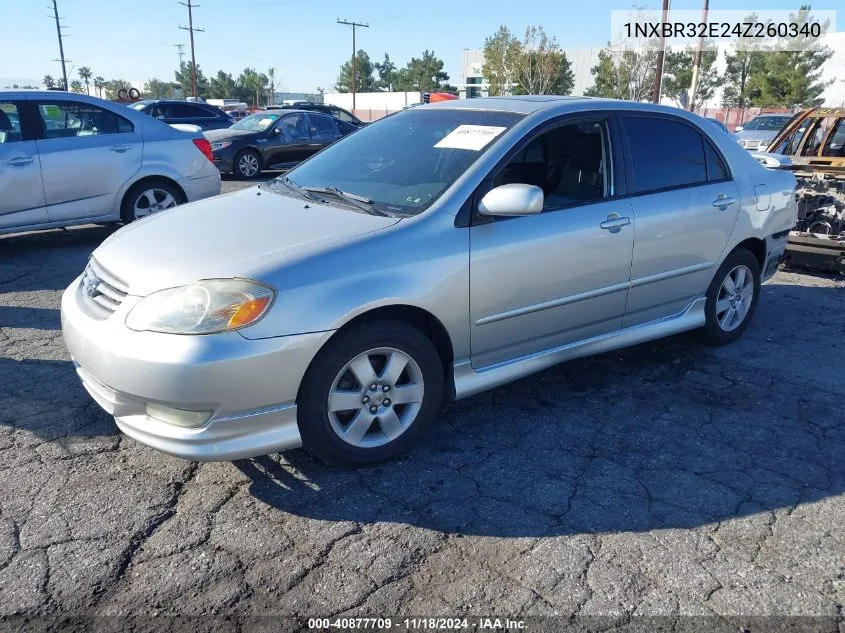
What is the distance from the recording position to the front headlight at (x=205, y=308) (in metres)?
2.80

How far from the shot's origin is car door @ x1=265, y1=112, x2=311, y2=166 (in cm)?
1447

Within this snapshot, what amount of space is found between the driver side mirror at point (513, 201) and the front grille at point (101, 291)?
167cm

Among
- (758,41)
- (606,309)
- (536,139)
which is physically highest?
(758,41)

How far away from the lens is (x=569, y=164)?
13.6 ft

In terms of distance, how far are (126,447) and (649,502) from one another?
8.07 ft

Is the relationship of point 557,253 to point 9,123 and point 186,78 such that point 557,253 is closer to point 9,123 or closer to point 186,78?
point 9,123

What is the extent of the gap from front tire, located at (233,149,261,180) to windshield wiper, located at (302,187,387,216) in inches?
424

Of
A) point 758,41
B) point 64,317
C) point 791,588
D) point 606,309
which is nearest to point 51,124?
point 64,317

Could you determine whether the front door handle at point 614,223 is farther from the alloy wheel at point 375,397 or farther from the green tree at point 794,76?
the green tree at point 794,76

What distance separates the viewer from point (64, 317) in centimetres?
336

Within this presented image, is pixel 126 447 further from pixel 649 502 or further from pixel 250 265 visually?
pixel 649 502

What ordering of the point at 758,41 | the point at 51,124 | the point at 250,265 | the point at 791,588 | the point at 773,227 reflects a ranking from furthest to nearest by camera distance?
the point at 758,41, the point at 51,124, the point at 773,227, the point at 250,265, the point at 791,588

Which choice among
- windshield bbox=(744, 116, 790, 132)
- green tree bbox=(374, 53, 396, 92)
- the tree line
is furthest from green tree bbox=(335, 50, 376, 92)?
windshield bbox=(744, 116, 790, 132)

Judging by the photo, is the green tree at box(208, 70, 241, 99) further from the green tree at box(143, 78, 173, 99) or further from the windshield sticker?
the windshield sticker
